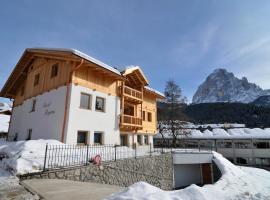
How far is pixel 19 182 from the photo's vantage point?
7641 millimetres

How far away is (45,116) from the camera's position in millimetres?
17062

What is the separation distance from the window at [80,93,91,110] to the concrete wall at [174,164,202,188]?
11.3m

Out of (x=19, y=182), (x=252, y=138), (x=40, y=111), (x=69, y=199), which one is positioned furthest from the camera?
(x=252, y=138)

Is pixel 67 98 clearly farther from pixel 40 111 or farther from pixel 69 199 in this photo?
pixel 69 199

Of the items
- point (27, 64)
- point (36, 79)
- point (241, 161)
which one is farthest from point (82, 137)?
point (241, 161)

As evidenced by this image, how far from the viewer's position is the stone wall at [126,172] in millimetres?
9297

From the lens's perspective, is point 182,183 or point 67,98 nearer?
point 67,98

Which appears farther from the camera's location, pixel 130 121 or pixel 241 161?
pixel 241 161

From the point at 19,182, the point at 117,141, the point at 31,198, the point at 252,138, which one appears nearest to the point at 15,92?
the point at 117,141

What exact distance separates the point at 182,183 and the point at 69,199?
58.6 feet

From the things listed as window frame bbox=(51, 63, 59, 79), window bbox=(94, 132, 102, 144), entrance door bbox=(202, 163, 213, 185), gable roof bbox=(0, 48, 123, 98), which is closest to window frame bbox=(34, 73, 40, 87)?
gable roof bbox=(0, 48, 123, 98)

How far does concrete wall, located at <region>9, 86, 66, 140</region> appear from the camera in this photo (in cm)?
1530

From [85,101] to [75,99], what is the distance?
4.14 ft

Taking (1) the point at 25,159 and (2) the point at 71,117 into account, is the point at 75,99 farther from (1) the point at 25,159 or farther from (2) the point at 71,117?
(1) the point at 25,159
